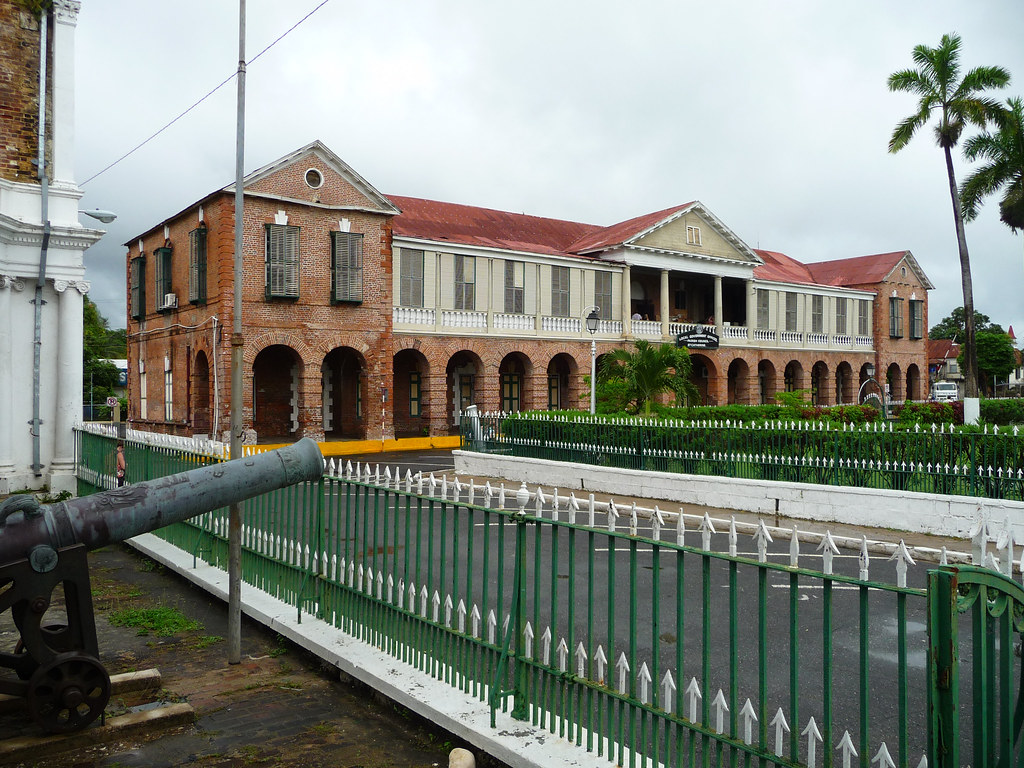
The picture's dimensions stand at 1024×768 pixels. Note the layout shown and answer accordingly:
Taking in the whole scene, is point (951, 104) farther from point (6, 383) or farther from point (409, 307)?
point (6, 383)

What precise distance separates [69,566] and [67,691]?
706mm

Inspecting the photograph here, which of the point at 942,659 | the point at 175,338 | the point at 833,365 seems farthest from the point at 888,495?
the point at 833,365

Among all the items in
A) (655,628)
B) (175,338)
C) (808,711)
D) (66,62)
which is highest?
(66,62)

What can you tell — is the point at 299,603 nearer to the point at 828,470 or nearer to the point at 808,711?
the point at 808,711

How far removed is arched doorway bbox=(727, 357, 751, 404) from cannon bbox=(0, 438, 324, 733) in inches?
1374

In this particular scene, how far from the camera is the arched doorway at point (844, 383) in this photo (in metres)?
43.4

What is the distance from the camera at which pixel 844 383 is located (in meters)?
44.2

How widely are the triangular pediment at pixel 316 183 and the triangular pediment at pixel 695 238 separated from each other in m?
11.7

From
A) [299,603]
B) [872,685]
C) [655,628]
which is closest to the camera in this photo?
[655,628]

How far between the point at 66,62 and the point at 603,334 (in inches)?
862

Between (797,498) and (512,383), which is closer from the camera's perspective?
(797,498)

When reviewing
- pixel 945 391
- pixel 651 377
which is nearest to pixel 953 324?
pixel 945 391

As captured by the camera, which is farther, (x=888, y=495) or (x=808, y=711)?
(x=888, y=495)

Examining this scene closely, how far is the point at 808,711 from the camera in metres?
4.95
